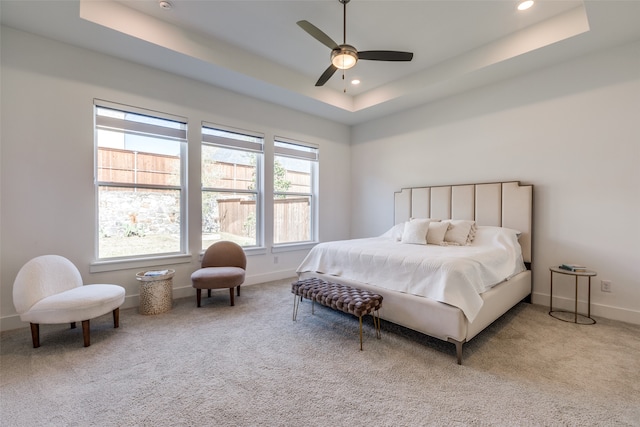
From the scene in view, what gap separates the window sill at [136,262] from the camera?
3.15 meters

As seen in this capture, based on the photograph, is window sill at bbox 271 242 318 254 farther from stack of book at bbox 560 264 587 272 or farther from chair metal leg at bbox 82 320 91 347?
stack of book at bbox 560 264 587 272

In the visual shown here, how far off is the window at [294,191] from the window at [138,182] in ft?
5.05

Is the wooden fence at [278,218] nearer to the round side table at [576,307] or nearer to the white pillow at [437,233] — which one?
the white pillow at [437,233]

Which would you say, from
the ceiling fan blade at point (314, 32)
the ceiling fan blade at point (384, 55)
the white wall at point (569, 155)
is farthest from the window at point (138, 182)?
the white wall at point (569, 155)

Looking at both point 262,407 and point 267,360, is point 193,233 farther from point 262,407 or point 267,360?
point 262,407

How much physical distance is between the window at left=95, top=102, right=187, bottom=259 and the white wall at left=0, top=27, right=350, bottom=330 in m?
0.13

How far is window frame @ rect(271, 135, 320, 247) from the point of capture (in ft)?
15.6

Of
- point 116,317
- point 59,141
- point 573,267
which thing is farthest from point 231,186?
point 573,267

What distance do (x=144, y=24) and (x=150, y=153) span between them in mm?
1446

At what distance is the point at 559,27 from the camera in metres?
2.87

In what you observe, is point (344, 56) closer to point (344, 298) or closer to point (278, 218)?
point (344, 298)

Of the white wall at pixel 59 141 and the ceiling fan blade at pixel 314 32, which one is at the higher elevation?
the ceiling fan blade at pixel 314 32

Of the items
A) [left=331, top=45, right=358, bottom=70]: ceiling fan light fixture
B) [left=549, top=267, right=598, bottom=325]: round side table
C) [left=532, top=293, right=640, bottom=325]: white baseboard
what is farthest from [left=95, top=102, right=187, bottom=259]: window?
[left=532, top=293, right=640, bottom=325]: white baseboard

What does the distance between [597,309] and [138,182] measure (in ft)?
18.5
